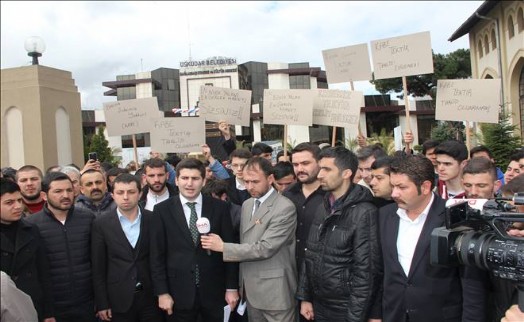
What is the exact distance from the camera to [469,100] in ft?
21.4

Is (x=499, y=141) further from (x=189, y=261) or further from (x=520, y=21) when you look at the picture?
(x=189, y=261)

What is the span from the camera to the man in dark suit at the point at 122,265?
4199 mm

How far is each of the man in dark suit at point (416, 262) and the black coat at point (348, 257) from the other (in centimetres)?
12

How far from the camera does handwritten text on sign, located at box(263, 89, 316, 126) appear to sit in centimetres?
727

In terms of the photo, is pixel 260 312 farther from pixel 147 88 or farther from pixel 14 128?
pixel 147 88

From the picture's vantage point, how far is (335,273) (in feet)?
12.0

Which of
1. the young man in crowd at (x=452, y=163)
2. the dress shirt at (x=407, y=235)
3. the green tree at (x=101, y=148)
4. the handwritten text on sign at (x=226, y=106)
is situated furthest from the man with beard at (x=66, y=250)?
the green tree at (x=101, y=148)

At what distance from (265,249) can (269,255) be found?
0.08 meters

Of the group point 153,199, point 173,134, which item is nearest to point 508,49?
point 173,134

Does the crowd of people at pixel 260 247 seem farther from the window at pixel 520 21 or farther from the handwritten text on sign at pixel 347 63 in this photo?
the window at pixel 520 21

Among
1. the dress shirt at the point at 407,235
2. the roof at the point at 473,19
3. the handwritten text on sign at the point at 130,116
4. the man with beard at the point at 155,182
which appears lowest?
the dress shirt at the point at 407,235

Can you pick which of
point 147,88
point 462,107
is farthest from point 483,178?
point 147,88

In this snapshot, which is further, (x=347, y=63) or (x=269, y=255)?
(x=347, y=63)

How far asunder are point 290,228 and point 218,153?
168 inches
